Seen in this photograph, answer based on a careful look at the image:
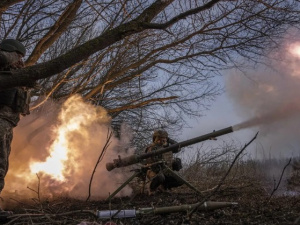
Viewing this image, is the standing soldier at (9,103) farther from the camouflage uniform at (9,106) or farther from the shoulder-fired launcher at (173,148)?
the shoulder-fired launcher at (173,148)

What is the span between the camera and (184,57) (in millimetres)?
11648

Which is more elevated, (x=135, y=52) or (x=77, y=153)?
(x=135, y=52)

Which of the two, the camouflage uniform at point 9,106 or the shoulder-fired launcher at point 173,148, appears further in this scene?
the shoulder-fired launcher at point 173,148

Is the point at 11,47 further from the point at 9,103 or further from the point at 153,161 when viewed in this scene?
the point at 153,161

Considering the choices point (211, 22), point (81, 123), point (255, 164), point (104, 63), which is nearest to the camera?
point (211, 22)

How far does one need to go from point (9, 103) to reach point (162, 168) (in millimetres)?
3659

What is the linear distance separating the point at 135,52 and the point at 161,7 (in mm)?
5489

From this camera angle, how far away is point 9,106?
22.5 feet

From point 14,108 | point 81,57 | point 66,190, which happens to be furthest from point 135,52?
point 81,57

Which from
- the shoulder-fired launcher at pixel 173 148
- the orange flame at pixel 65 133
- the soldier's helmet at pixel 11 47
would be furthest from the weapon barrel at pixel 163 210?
the orange flame at pixel 65 133

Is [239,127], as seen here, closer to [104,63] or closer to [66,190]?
[66,190]

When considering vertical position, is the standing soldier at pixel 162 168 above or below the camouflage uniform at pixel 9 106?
A: below

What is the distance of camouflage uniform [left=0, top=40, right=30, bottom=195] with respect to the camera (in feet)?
21.3

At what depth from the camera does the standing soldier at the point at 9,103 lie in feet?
21.3
